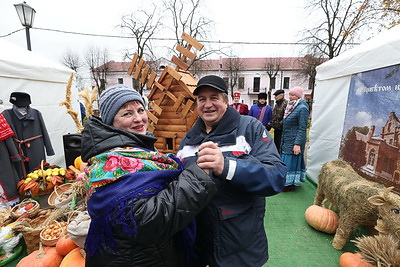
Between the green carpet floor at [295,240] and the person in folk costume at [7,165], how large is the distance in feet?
14.2

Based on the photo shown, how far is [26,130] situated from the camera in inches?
150

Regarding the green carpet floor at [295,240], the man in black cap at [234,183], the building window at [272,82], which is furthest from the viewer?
the building window at [272,82]

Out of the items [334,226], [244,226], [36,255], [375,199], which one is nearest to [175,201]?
→ [244,226]

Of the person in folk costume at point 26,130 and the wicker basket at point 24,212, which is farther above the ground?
the person in folk costume at point 26,130

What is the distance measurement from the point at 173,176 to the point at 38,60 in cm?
560

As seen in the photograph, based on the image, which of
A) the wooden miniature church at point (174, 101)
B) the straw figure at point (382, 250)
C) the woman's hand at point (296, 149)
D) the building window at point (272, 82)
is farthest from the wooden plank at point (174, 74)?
the building window at point (272, 82)

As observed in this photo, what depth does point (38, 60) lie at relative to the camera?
4.68m

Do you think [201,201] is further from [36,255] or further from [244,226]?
[36,255]

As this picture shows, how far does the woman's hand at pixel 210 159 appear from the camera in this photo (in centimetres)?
103

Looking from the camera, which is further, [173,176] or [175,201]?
[173,176]

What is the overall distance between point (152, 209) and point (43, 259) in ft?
7.84

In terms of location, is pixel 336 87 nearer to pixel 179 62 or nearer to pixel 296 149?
pixel 296 149

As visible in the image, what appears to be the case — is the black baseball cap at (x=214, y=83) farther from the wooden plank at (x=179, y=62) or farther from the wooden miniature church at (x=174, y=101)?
the wooden plank at (x=179, y=62)

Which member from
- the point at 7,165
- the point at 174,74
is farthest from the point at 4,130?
the point at 174,74
